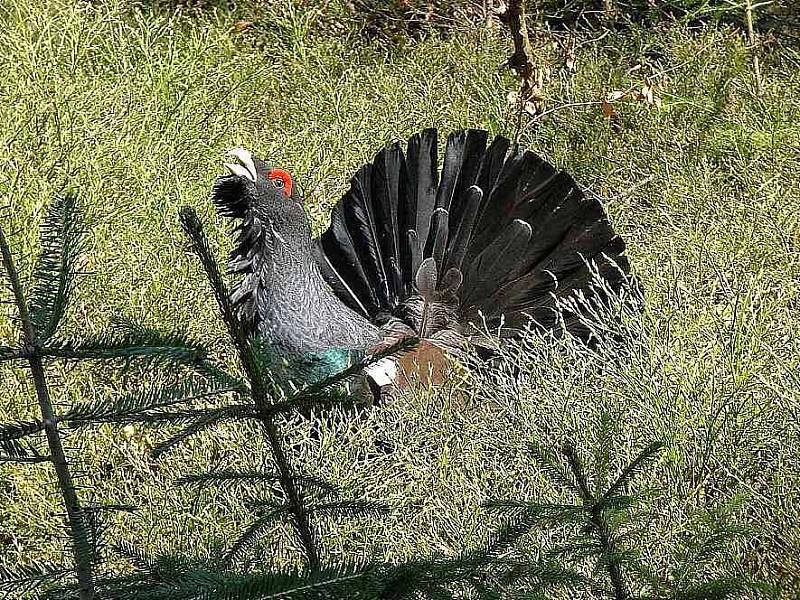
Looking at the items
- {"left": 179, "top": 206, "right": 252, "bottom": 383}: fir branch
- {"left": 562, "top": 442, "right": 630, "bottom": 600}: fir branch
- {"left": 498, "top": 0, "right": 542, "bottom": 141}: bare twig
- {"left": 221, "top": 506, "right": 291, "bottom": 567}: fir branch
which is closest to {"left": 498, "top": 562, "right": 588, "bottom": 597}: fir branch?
{"left": 562, "top": 442, "right": 630, "bottom": 600}: fir branch

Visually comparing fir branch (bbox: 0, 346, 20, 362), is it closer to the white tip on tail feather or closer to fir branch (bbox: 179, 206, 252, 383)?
fir branch (bbox: 179, 206, 252, 383)

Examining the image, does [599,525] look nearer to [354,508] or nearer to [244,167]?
[354,508]

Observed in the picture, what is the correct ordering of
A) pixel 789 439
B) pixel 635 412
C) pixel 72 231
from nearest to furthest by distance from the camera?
pixel 72 231
pixel 789 439
pixel 635 412

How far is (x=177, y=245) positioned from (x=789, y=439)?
7.37 feet

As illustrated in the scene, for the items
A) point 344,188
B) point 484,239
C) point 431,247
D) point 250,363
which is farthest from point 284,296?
point 250,363

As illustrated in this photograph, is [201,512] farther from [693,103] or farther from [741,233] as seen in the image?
[693,103]

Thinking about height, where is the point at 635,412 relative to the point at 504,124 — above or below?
below

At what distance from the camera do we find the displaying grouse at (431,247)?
9.26ft

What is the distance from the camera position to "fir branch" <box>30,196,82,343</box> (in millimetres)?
963

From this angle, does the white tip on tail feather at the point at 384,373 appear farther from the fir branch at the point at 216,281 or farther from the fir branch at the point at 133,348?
the fir branch at the point at 133,348

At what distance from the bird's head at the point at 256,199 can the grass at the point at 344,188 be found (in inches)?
17.1

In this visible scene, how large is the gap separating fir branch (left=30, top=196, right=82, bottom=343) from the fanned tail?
2058 millimetres

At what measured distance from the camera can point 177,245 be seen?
11.6 feet

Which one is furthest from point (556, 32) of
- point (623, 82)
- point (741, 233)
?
point (741, 233)
